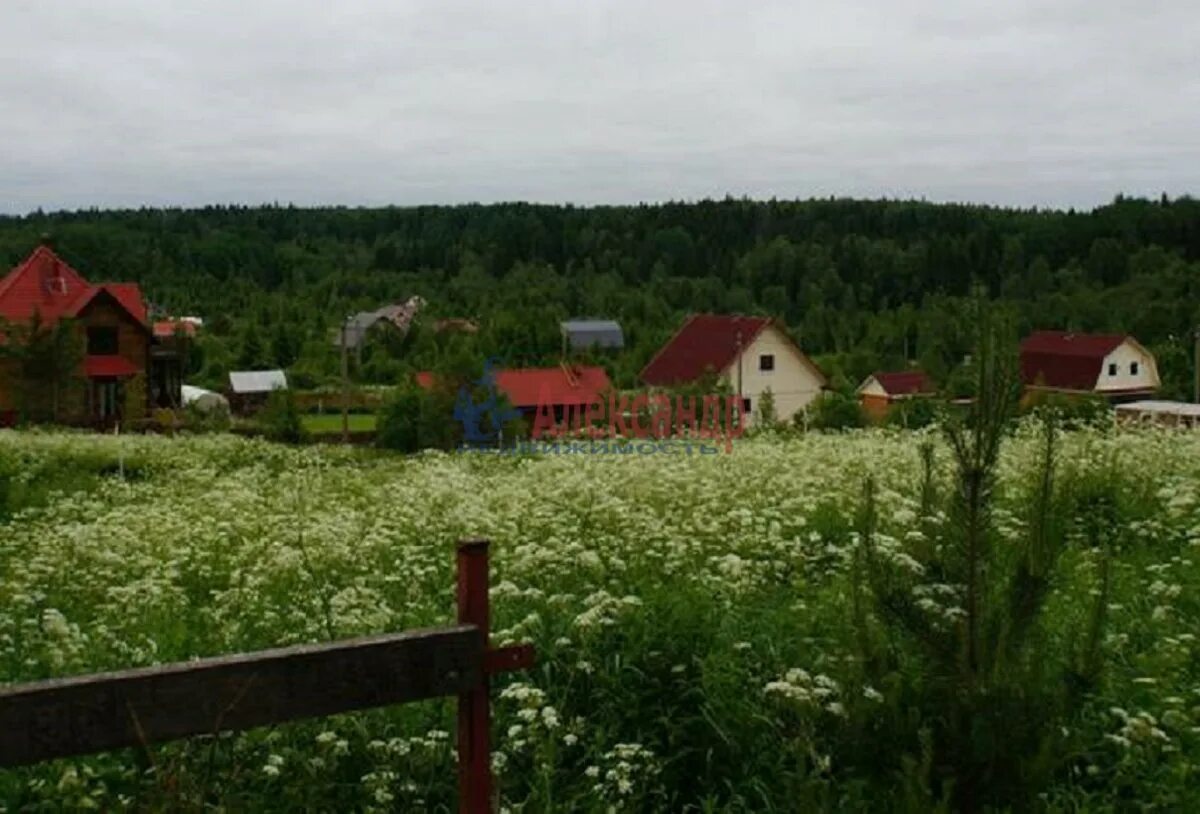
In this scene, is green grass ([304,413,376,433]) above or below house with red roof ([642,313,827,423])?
below

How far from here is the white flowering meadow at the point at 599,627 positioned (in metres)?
4.47

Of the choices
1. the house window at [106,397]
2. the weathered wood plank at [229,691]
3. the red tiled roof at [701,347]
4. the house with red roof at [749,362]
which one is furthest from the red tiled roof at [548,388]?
the weathered wood plank at [229,691]

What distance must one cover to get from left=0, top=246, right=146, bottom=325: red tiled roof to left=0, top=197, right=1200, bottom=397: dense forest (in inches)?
584

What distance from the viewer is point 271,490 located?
13586 millimetres

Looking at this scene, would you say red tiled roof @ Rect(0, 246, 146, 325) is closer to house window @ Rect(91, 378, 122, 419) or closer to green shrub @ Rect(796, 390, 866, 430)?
house window @ Rect(91, 378, 122, 419)

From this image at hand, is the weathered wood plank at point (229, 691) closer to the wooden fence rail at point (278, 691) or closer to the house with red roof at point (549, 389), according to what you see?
the wooden fence rail at point (278, 691)

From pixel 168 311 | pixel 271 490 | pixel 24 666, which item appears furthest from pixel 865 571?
pixel 168 311

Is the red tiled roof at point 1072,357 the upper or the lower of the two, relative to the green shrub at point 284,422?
upper

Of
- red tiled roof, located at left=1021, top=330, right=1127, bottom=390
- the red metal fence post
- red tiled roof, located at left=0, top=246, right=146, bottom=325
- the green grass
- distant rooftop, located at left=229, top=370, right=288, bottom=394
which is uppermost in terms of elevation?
red tiled roof, located at left=0, top=246, right=146, bottom=325

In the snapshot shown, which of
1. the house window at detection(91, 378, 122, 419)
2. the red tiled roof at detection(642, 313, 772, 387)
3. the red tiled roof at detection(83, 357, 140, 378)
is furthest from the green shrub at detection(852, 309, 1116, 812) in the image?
the red tiled roof at detection(642, 313, 772, 387)

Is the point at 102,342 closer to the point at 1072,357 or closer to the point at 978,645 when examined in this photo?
the point at 978,645

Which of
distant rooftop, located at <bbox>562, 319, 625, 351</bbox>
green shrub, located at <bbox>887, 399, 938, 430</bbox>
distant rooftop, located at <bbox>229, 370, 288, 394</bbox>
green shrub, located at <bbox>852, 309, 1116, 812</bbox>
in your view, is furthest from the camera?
distant rooftop, located at <bbox>562, 319, 625, 351</bbox>

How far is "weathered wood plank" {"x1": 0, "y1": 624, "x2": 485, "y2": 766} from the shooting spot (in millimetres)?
2957

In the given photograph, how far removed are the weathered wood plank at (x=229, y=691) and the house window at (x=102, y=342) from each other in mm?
34966
